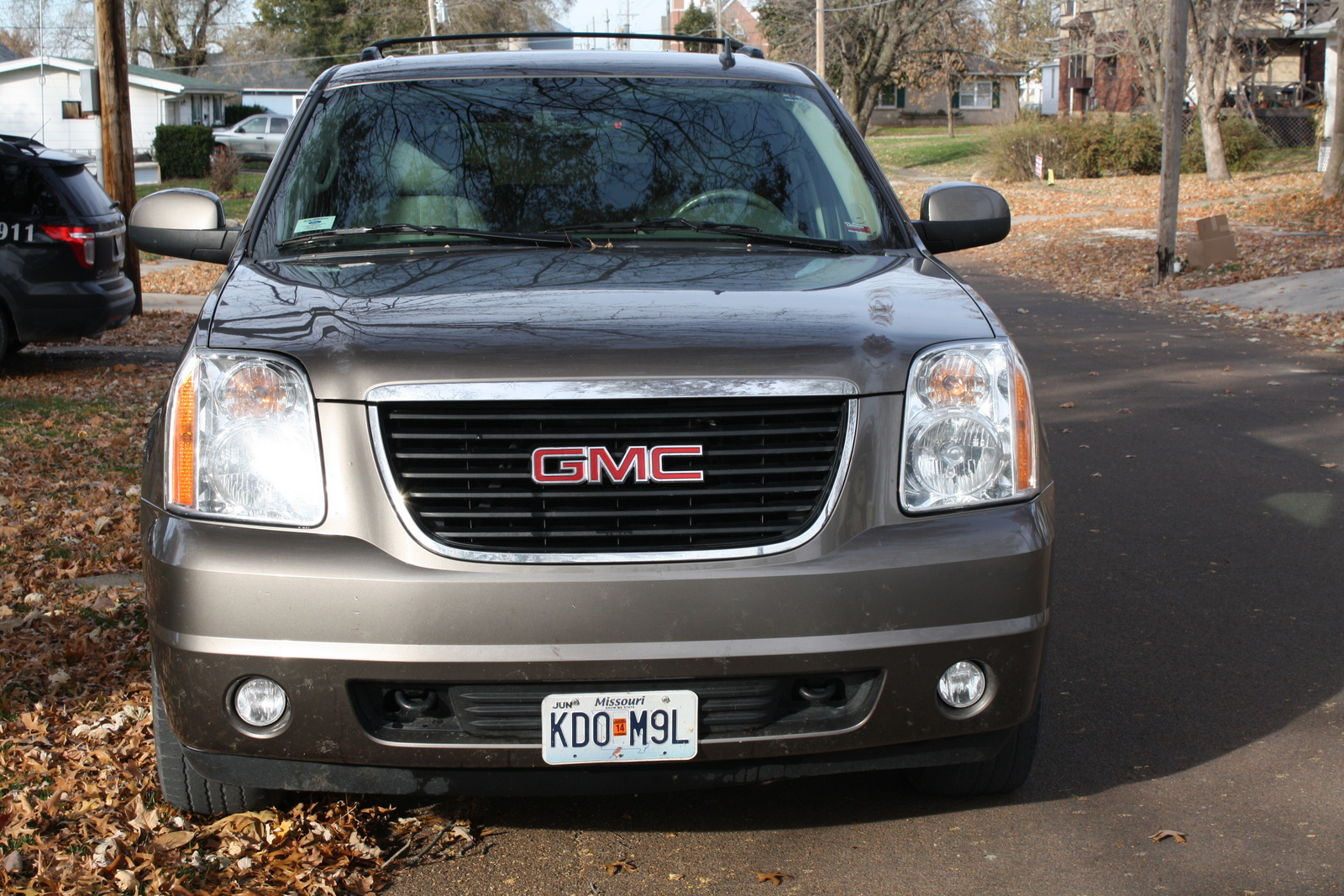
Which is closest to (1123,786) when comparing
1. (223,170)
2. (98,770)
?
(98,770)

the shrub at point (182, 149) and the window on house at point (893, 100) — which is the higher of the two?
the window on house at point (893, 100)

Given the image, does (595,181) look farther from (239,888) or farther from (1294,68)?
(1294,68)

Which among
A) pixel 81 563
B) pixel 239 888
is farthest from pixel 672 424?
pixel 81 563

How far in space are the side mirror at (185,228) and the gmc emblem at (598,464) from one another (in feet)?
6.60

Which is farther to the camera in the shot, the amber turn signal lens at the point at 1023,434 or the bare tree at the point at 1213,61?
the bare tree at the point at 1213,61

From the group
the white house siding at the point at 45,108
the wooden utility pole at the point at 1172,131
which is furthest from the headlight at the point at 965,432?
A: the white house siding at the point at 45,108

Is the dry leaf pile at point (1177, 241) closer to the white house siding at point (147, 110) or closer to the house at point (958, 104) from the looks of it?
the white house siding at point (147, 110)

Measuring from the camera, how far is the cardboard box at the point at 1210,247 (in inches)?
685

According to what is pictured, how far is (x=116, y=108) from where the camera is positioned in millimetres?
15727

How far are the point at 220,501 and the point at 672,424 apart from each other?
3.11 feet

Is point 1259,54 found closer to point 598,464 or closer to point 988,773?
point 988,773

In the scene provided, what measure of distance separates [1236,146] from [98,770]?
40.2 meters

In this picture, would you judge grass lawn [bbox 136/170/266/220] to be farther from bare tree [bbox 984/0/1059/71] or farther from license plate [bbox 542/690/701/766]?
license plate [bbox 542/690/701/766]

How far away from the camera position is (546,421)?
2791 millimetres
